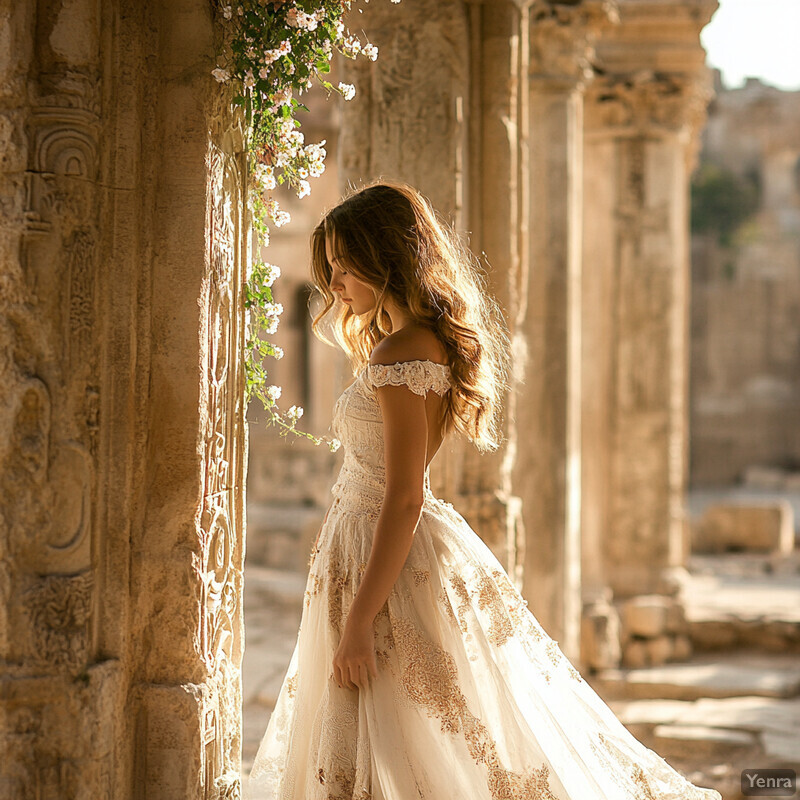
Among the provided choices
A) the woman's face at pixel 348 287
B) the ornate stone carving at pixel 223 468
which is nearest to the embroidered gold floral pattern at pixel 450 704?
the ornate stone carving at pixel 223 468

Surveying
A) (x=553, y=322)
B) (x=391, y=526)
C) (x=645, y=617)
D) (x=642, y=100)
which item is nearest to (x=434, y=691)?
(x=391, y=526)

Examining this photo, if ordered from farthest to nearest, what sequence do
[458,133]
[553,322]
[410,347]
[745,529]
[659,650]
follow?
[745,529] → [659,650] → [553,322] → [458,133] → [410,347]

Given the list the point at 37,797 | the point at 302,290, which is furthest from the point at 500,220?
the point at 302,290

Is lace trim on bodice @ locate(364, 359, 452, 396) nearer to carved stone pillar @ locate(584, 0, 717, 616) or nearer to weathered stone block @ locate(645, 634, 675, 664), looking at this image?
weathered stone block @ locate(645, 634, 675, 664)

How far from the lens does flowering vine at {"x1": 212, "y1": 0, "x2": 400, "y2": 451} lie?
2.58m

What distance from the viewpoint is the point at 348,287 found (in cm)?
261

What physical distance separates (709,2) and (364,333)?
275 inches

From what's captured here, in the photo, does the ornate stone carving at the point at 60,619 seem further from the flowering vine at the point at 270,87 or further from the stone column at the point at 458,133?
the stone column at the point at 458,133

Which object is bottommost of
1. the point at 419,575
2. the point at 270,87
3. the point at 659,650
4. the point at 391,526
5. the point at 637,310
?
→ the point at 659,650

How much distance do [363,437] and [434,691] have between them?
62cm

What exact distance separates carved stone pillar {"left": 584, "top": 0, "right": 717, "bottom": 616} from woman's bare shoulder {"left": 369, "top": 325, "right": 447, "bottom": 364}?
6.76 metres

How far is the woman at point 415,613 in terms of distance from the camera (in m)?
2.44

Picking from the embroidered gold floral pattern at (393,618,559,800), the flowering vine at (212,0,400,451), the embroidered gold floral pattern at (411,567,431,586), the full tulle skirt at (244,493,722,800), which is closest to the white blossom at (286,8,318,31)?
the flowering vine at (212,0,400,451)

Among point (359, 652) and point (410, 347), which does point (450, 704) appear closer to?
point (359, 652)
